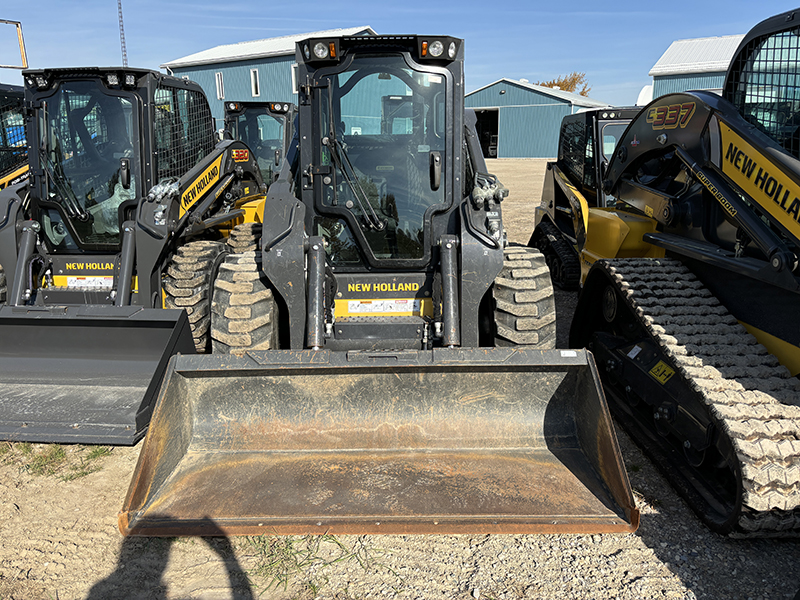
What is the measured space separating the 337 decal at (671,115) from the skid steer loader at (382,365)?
1.36m

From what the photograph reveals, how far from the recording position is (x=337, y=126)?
4.37 m

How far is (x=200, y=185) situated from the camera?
623 cm

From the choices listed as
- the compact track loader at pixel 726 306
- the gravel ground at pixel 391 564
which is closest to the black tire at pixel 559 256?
the compact track loader at pixel 726 306

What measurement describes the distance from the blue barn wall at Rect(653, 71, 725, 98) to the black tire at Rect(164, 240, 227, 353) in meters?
31.6

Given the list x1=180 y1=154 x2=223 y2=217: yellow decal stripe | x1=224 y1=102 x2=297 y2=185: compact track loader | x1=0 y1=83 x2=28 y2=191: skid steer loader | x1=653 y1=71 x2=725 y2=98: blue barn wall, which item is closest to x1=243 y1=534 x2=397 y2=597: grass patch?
x1=180 y1=154 x2=223 y2=217: yellow decal stripe

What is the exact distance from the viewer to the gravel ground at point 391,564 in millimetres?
2754

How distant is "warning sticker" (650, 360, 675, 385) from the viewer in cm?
371

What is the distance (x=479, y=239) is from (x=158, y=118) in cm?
358

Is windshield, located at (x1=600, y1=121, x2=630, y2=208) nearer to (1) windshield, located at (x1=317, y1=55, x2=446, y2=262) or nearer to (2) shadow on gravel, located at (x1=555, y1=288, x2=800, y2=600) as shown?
(1) windshield, located at (x1=317, y1=55, x2=446, y2=262)

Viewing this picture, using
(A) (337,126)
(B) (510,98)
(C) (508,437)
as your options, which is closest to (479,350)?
(C) (508,437)

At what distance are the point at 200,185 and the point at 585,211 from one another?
4212 millimetres

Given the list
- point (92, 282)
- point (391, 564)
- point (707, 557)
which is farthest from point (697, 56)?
point (391, 564)

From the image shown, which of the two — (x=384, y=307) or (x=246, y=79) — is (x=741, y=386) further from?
(x=246, y=79)

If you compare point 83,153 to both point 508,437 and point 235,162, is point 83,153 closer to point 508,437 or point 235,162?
point 235,162
